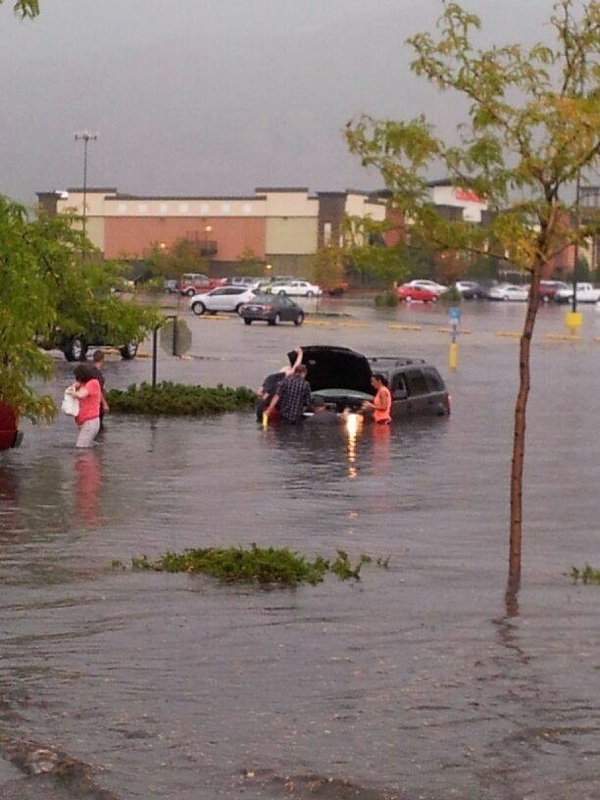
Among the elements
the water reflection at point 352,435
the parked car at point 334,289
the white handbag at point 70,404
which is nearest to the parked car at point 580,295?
the parked car at point 334,289

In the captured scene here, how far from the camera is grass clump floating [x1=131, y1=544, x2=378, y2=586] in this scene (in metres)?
14.1

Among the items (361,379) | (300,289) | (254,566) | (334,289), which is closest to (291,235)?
(334,289)

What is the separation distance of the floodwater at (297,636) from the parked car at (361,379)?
6322 mm

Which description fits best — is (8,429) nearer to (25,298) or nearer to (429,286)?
(25,298)

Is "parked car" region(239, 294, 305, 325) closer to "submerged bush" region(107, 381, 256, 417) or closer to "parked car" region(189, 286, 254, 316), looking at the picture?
"parked car" region(189, 286, 254, 316)

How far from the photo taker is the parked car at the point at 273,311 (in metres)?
75.6

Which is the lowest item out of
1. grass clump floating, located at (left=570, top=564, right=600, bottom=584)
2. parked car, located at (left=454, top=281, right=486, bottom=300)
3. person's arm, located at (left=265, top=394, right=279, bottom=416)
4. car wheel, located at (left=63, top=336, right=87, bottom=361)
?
parked car, located at (left=454, top=281, right=486, bottom=300)

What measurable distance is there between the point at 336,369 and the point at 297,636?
21561mm

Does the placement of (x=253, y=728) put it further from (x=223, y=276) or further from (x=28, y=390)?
(x=223, y=276)

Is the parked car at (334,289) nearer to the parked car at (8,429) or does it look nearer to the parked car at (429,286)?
the parked car at (429,286)

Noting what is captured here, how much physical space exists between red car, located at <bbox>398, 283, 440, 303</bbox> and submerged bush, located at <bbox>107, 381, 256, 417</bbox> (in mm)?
81256

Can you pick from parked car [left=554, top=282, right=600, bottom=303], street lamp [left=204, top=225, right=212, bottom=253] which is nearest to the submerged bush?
parked car [left=554, top=282, right=600, bottom=303]

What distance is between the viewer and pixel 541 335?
72.0 m

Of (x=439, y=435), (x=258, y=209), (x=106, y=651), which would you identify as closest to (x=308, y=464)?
(x=439, y=435)
